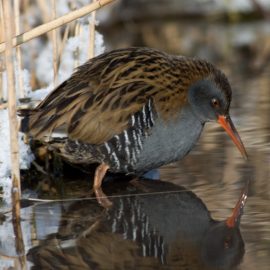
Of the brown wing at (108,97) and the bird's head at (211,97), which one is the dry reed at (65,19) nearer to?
the brown wing at (108,97)

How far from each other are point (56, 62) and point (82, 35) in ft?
2.75

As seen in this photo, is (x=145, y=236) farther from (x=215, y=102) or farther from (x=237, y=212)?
(x=215, y=102)

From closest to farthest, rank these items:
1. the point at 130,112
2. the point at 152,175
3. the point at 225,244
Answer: the point at 225,244 < the point at 130,112 < the point at 152,175

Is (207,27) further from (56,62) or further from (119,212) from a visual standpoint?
(119,212)

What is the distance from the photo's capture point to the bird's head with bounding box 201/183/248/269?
5.49m

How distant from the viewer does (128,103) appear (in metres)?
6.99

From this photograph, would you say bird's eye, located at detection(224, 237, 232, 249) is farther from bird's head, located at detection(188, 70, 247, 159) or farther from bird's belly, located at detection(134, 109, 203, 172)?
bird's head, located at detection(188, 70, 247, 159)

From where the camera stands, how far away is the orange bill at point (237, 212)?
20.2 feet

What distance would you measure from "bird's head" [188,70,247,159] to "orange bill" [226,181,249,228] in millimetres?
570

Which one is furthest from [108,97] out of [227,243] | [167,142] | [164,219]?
[227,243]

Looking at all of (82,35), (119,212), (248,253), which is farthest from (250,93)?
(248,253)

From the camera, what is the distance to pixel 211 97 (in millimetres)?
7207

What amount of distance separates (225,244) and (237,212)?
0.58 meters

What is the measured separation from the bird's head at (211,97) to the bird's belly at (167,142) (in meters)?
0.13
